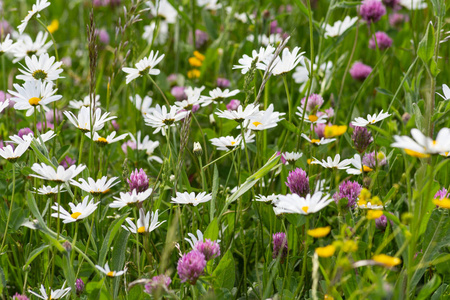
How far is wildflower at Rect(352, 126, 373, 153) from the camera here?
1.31m

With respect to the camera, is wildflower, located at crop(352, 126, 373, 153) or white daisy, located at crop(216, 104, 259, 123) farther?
wildflower, located at crop(352, 126, 373, 153)

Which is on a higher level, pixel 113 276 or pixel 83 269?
pixel 113 276

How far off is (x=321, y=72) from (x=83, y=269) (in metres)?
1.14

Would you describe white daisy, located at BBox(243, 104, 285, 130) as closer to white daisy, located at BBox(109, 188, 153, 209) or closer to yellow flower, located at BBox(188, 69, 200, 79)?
white daisy, located at BBox(109, 188, 153, 209)

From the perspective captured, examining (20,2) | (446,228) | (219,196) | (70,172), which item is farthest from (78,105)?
(20,2)

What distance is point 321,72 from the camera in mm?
1931

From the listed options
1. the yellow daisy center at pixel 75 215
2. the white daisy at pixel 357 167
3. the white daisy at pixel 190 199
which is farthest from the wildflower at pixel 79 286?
the white daisy at pixel 357 167

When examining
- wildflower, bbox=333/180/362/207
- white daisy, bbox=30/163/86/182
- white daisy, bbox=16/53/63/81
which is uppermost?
white daisy, bbox=16/53/63/81

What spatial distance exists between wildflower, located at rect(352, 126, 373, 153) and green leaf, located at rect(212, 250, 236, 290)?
0.44 metres

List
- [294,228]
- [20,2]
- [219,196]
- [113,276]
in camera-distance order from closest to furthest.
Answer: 1. [113,276]
2. [294,228]
3. [219,196]
4. [20,2]

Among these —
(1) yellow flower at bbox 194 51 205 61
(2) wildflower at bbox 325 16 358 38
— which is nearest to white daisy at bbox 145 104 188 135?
(2) wildflower at bbox 325 16 358 38

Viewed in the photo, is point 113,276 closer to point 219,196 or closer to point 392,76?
point 219,196

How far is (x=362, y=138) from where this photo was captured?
1309 millimetres

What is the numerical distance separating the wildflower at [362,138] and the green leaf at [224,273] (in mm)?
445
